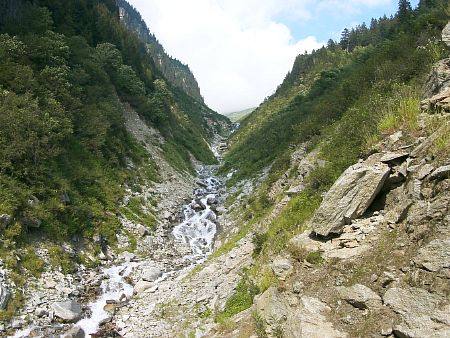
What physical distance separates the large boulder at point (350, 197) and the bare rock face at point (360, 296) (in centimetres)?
211

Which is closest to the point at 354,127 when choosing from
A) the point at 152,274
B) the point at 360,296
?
the point at 360,296

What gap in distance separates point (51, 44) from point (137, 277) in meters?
21.6

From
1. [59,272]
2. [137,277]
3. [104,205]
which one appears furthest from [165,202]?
[59,272]

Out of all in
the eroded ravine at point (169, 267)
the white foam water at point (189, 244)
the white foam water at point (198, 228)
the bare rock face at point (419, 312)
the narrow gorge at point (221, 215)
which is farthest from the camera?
the white foam water at point (198, 228)

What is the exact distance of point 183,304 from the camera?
1550 centimetres

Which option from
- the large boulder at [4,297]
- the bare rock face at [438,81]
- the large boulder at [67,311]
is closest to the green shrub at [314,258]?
the bare rock face at [438,81]

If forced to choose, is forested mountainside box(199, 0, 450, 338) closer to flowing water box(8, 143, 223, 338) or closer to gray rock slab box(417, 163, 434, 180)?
gray rock slab box(417, 163, 434, 180)

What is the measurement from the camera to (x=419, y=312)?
251 inches

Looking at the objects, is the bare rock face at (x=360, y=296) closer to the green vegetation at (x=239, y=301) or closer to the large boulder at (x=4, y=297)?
the green vegetation at (x=239, y=301)

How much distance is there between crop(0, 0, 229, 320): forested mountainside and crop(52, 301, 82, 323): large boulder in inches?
82.2

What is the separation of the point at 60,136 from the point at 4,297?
11.9 m

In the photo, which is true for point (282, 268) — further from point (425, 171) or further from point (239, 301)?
point (425, 171)

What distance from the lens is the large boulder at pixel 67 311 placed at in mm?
15125

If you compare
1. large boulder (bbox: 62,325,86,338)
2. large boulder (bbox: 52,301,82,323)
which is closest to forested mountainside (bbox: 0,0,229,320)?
large boulder (bbox: 52,301,82,323)
